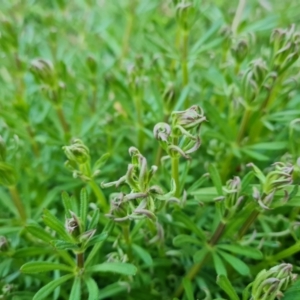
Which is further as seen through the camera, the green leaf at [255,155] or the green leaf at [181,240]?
the green leaf at [255,155]

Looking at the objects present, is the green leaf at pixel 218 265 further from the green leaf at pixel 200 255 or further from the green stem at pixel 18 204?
the green stem at pixel 18 204

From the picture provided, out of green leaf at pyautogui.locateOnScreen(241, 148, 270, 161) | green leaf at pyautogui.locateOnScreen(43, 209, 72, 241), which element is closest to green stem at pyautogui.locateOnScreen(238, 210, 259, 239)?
green leaf at pyautogui.locateOnScreen(241, 148, 270, 161)

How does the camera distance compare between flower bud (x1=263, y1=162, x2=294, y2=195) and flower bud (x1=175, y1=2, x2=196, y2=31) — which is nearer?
flower bud (x1=263, y1=162, x2=294, y2=195)

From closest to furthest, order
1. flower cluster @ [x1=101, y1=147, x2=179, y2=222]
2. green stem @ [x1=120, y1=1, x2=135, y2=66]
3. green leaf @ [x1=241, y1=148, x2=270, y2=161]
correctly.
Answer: flower cluster @ [x1=101, y1=147, x2=179, y2=222], green leaf @ [x1=241, y1=148, x2=270, y2=161], green stem @ [x1=120, y1=1, x2=135, y2=66]

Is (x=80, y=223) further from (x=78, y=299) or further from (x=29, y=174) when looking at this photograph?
(x=29, y=174)

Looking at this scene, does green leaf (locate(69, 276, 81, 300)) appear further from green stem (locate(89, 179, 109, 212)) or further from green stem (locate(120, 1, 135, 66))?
green stem (locate(120, 1, 135, 66))

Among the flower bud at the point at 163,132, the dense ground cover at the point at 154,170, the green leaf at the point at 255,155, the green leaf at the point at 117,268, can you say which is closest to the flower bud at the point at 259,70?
the dense ground cover at the point at 154,170

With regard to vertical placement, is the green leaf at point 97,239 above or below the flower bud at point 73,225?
below
